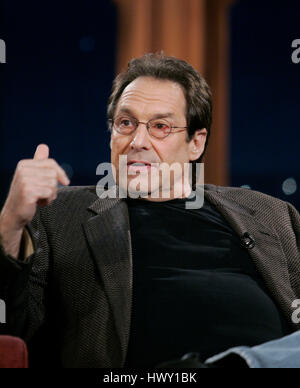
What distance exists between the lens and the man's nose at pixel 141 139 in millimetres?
1497

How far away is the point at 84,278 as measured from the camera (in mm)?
1307

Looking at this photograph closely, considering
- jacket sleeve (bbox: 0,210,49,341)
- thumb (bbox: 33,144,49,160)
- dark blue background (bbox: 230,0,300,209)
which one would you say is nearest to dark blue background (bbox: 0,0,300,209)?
dark blue background (bbox: 230,0,300,209)

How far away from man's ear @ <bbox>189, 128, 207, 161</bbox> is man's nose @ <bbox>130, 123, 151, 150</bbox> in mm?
222

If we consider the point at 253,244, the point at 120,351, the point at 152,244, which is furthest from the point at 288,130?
the point at 120,351

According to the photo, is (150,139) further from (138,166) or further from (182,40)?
(182,40)

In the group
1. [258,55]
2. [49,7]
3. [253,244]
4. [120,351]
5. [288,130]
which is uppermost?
[49,7]

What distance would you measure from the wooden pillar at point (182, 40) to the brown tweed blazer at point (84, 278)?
104 centimetres

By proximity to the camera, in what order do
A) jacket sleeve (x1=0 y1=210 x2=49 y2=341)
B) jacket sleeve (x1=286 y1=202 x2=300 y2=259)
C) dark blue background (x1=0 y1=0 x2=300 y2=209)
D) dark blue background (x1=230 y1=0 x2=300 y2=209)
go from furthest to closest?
dark blue background (x1=230 y1=0 x2=300 y2=209), dark blue background (x1=0 y1=0 x2=300 y2=209), jacket sleeve (x1=286 y1=202 x2=300 y2=259), jacket sleeve (x1=0 y1=210 x2=49 y2=341)

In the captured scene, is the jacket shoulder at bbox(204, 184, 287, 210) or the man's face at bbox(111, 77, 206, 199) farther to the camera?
the jacket shoulder at bbox(204, 184, 287, 210)

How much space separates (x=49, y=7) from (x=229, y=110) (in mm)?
1021

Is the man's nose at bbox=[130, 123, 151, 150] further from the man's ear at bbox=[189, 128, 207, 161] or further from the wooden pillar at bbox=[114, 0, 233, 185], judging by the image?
the wooden pillar at bbox=[114, 0, 233, 185]

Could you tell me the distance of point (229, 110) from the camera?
261 cm

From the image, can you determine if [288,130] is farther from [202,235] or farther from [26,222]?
[26,222]

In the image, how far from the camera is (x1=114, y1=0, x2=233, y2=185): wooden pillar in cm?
254
